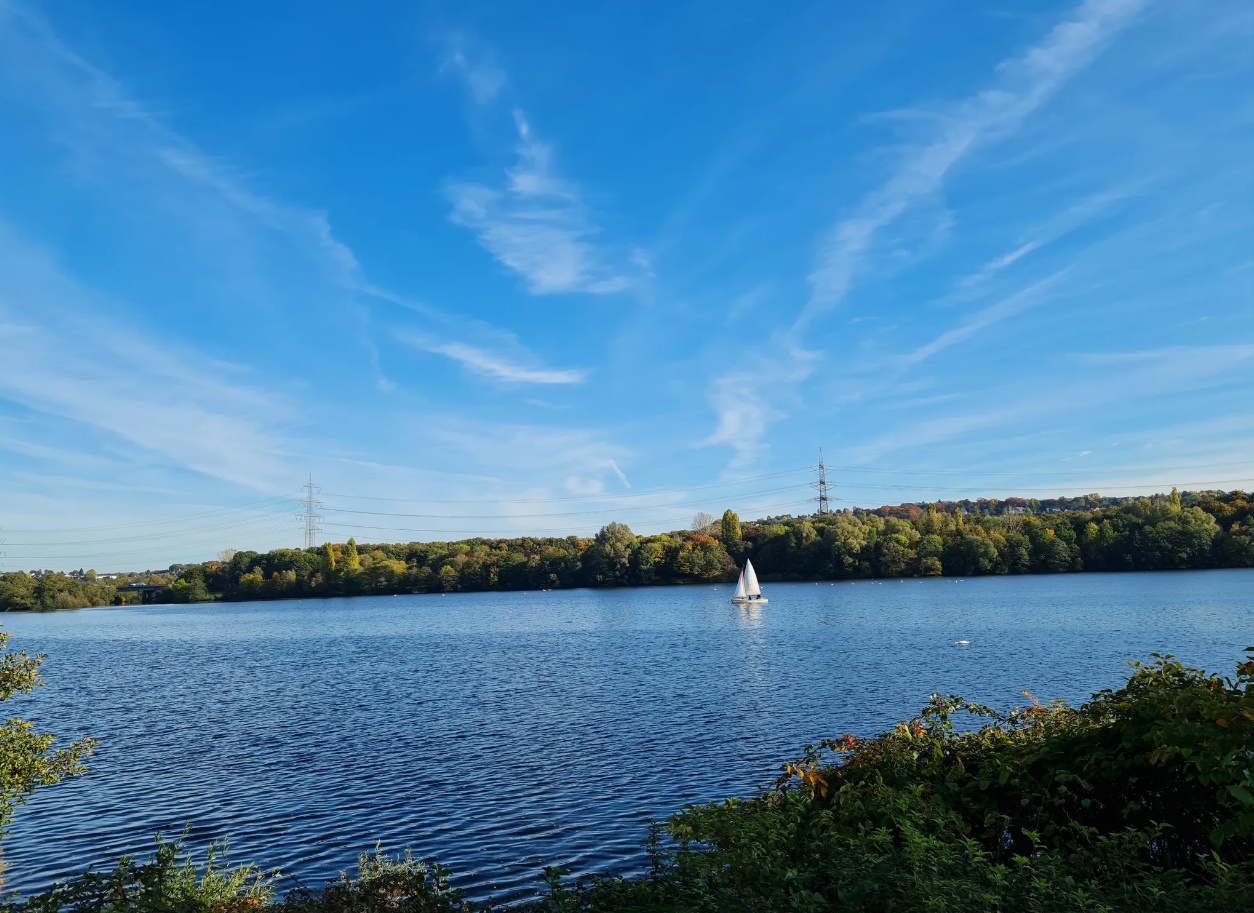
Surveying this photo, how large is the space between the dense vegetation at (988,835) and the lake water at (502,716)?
851cm

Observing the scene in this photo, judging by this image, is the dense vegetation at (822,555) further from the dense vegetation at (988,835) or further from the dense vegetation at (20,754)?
the dense vegetation at (988,835)

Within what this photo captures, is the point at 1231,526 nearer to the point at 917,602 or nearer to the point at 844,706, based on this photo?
the point at 917,602

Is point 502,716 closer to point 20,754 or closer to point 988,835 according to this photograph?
point 20,754

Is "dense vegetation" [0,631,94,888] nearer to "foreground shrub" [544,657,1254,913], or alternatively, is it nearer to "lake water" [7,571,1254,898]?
"lake water" [7,571,1254,898]

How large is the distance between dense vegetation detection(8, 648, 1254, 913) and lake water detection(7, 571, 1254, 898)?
335 inches

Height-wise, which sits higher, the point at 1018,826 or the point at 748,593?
the point at 1018,826

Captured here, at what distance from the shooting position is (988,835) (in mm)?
8867

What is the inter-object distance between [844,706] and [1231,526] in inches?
5966

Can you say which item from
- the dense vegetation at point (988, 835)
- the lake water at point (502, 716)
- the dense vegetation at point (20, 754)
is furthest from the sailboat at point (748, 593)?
the dense vegetation at point (988, 835)

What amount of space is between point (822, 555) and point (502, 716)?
136 meters

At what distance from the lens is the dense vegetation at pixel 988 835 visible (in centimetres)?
664

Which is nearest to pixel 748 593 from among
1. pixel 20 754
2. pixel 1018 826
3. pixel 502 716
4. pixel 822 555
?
pixel 822 555

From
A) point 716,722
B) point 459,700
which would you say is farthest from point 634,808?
point 459,700

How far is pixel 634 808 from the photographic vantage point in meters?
21.0
